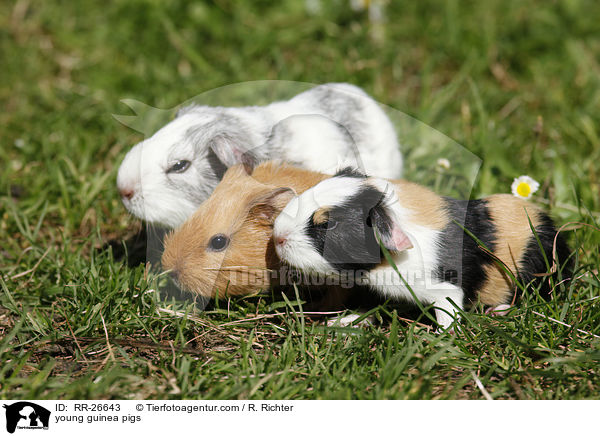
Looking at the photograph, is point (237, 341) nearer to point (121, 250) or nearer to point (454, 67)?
point (121, 250)

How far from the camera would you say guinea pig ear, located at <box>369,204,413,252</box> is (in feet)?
10.6

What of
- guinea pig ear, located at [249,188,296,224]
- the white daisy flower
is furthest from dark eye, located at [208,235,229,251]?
the white daisy flower

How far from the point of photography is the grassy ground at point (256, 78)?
131 inches

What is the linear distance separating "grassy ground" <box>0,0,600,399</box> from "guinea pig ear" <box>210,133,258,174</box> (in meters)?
0.94

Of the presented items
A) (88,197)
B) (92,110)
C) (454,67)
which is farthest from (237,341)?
(454,67)

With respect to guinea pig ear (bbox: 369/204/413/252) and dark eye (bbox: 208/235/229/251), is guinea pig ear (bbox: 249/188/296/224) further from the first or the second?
guinea pig ear (bbox: 369/204/413/252)

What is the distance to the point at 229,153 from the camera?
400 cm

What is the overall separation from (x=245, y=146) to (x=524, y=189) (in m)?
2.13

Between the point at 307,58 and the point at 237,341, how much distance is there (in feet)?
14.1

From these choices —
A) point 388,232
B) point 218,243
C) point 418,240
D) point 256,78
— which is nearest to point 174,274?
point 218,243
